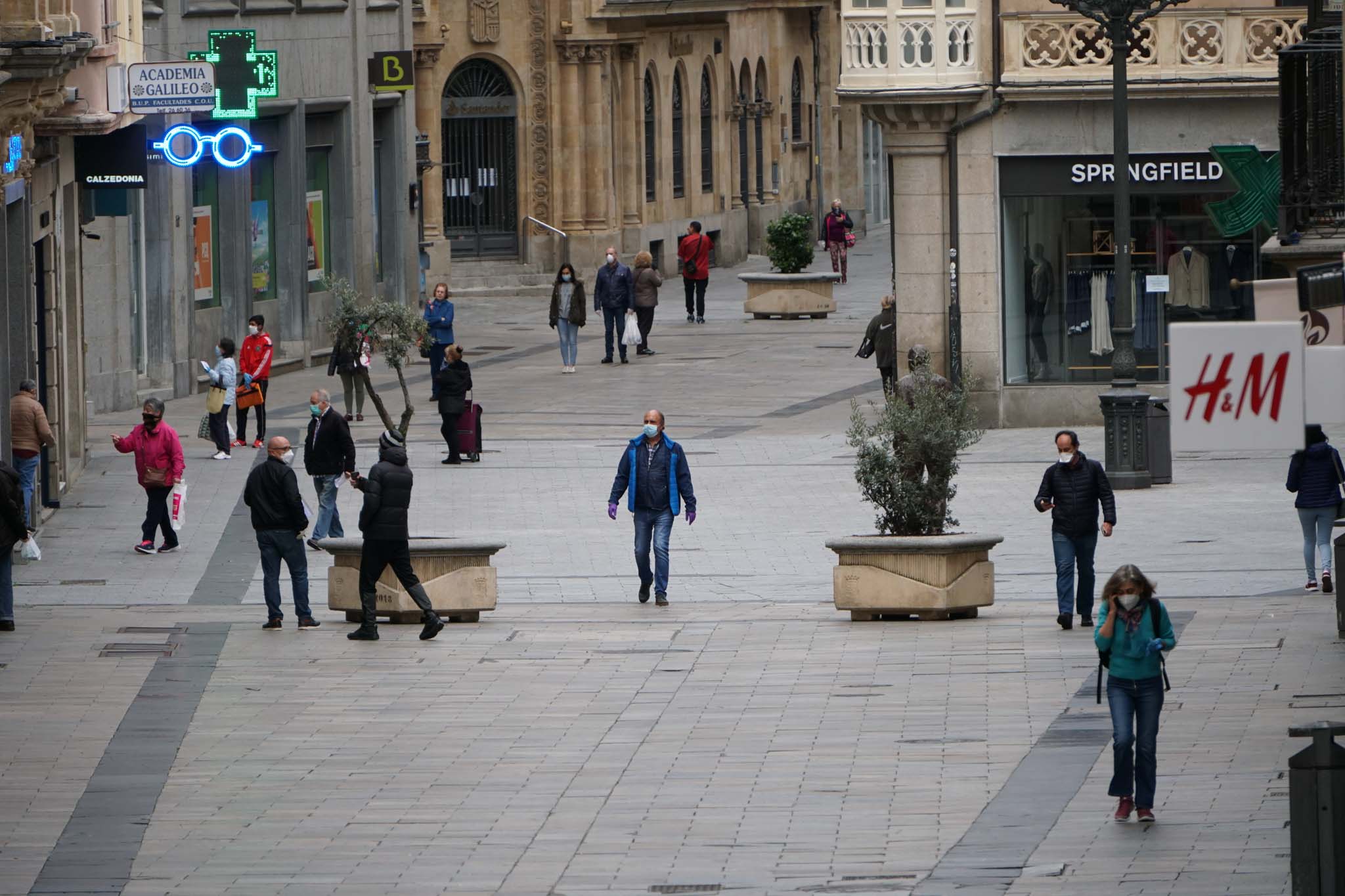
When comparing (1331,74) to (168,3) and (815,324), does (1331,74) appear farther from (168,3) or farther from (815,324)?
(815,324)

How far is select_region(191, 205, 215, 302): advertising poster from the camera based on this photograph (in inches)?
1428

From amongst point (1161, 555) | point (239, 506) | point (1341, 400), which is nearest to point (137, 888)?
point (1341, 400)

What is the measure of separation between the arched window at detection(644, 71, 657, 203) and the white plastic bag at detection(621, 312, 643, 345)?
586 inches

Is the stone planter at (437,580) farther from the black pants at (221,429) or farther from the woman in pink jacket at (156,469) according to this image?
the black pants at (221,429)

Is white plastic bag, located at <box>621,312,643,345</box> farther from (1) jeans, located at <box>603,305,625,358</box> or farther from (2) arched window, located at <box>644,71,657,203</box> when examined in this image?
(2) arched window, located at <box>644,71,657,203</box>

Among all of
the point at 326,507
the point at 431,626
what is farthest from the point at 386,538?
the point at 326,507

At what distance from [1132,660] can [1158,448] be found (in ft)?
43.8

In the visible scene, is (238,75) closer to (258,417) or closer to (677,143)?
(258,417)

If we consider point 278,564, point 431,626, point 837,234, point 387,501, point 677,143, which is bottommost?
point 431,626

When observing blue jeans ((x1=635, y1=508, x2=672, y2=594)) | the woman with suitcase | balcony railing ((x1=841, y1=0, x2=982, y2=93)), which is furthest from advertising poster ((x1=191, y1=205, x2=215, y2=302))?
→ blue jeans ((x1=635, y1=508, x2=672, y2=594))

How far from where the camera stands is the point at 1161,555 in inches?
862

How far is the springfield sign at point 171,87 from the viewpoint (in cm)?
2570

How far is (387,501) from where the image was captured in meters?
18.8

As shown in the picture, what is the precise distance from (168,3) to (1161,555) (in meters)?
19.3
